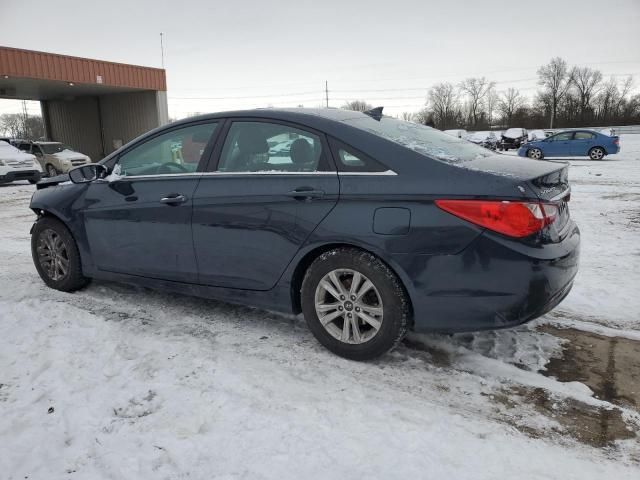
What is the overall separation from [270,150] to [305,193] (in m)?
0.51

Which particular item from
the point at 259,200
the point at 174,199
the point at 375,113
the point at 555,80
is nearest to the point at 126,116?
the point at 174,199

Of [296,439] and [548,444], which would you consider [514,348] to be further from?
[296,439]

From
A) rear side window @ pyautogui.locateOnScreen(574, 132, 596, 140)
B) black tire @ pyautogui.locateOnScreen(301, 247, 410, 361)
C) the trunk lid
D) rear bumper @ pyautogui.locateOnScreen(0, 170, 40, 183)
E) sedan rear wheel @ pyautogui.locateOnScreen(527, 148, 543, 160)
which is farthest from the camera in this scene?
sedan rear wheel @ pyautogui.locateOnScreen(527, 148, 543, 160)

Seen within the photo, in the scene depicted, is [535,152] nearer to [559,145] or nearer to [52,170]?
[559,145]

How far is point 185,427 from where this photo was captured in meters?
2.39

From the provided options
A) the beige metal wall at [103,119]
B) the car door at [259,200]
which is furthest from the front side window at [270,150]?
the beige metal wall at [103,119]

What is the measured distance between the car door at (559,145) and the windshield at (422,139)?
2020 centimetres

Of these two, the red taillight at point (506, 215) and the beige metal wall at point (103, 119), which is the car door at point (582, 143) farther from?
the red taillight at point (506, 215)

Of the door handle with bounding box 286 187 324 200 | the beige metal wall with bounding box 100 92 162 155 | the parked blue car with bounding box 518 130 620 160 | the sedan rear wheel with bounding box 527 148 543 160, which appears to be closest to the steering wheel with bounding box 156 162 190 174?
the door handle with bounding box 286 187 324 200

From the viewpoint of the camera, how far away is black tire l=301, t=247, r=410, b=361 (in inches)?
112

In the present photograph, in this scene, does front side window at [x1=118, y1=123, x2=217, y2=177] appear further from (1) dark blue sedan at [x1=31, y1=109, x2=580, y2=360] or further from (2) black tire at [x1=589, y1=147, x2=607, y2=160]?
(2) black tire at [x1=589, y1=147, x2=607, y2=160]

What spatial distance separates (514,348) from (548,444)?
106 centimetres

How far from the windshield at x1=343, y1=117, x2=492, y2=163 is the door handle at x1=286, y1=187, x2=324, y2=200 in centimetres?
53

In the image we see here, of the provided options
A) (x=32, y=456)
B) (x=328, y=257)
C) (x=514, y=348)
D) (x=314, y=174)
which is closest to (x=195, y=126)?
(x=314, y=174)
